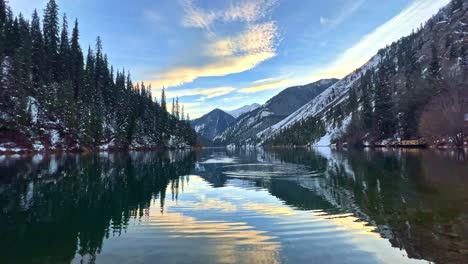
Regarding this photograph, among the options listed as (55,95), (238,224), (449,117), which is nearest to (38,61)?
(55,95)

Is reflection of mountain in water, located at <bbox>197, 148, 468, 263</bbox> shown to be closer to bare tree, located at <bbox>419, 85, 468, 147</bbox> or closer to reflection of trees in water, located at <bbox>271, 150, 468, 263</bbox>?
reflection of trees in water, located at <bbox>271, 150, 468, 263</bbox>

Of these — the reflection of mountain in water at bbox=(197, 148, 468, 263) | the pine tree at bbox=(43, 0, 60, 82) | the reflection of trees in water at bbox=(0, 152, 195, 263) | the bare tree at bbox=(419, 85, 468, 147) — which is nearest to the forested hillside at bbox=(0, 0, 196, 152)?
the pine tree at bbox=(43, 0, 60, 82)

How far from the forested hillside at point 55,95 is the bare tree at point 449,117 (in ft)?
358

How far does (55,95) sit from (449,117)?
11927 cm

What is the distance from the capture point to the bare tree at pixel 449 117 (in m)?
98.0

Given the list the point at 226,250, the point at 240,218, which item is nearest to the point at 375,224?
the point at 240,218

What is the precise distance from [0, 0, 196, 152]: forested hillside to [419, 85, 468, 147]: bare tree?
109 metres

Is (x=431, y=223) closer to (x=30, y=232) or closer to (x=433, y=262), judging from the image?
(x=433, y=262)

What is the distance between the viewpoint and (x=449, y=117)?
9806 centimetres

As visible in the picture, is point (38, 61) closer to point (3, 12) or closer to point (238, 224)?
point (3, 12)

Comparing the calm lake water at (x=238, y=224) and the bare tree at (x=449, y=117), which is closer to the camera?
the calm lake water at (x=238, y=224)

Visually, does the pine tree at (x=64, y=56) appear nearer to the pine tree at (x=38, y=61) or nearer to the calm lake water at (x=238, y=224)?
the pine tree at (x=38, y=61)

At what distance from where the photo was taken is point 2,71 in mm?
100062

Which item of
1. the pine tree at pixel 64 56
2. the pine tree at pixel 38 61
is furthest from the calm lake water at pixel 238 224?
the pine tree at pixel 64 56
